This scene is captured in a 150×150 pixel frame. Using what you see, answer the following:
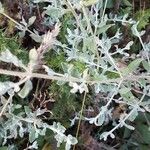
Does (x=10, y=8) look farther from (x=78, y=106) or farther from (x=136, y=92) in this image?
(x=136, y=92)

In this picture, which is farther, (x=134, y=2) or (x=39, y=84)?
(x=134, y=2)

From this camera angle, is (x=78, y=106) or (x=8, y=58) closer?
(x=8, y=58)

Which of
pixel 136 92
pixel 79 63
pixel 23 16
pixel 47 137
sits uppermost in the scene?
pixel 23 16

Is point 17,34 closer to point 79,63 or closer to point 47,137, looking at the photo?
point 79,63

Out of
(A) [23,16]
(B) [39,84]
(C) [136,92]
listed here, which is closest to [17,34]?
(A) [23,16]

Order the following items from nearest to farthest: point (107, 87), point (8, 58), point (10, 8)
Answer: point (8, 58) → point (107, 87) → point (10, 8)

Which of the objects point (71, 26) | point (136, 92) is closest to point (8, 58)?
point (71, 26)

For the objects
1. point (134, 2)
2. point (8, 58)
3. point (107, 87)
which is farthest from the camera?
point (134, 2)

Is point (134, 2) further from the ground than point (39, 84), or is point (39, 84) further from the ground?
point (134, 2)

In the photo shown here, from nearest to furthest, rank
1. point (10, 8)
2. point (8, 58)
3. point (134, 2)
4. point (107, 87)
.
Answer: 1. point (8, 58)
2. point (107, 87)
3. point (10, 8)
4. point (134, 2)
